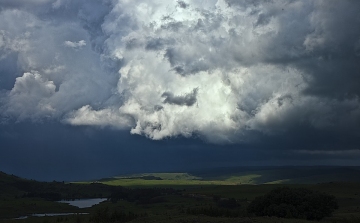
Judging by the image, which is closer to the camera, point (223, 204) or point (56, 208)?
point (223, 204)

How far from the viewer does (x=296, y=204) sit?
6050 cm

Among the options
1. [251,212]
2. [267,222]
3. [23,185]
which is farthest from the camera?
[23,185]

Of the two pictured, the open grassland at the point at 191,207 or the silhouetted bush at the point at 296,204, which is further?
the silhouetted bush at the point at 296,204

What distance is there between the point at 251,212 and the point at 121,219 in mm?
19506

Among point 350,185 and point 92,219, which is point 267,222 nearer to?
point 92,219

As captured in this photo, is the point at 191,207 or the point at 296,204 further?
the point at 191,207

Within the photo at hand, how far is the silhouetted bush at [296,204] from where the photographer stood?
192 ft

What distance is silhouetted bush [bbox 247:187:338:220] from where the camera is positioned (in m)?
Answer: 58.5

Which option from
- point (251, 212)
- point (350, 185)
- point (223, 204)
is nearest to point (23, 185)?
point (223, 204)

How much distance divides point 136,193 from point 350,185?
257ft

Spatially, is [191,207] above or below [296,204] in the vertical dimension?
below

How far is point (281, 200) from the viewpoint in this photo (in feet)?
203

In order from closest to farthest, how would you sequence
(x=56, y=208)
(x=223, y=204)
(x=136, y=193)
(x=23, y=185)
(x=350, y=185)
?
(x=223, y=204), (x=56, y=208), (x=350, y=185), (x=136, y=193), (x=23, y=185)

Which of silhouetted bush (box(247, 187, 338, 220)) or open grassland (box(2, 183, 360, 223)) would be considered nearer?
open grassland (box(2, 183, 360, 223))
